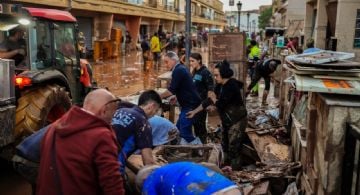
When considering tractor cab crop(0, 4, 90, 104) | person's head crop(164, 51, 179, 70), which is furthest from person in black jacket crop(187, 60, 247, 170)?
tractor cab crop(0, 4, 90, 104)

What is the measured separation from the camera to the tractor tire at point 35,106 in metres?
5.54

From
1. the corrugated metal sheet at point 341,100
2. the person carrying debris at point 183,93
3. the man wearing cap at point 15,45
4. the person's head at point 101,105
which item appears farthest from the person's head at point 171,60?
the person's head at point 101,105

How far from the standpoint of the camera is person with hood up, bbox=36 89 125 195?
2.57 m

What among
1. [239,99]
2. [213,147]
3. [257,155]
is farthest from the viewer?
[257,155]

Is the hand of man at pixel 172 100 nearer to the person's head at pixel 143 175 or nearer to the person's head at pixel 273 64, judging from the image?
the person's head at pixel 143 175

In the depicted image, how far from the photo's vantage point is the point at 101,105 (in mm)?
2744

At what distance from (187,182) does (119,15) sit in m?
32.0

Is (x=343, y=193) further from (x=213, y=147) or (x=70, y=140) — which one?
(x=70, y=140)

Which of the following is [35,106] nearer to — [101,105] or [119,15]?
[101,105]

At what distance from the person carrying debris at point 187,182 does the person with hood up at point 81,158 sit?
22 cm

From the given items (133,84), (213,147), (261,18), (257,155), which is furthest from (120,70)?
(261,18)

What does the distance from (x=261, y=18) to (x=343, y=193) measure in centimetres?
9048

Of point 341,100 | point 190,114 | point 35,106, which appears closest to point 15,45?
point 35,106

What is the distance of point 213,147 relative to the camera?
15.4 ft
